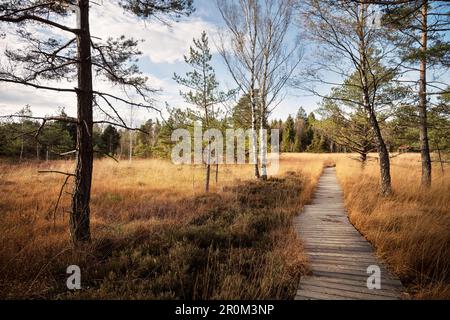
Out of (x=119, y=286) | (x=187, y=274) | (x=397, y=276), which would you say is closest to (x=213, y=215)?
(x=187, y=274)

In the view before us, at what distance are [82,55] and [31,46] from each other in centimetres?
81

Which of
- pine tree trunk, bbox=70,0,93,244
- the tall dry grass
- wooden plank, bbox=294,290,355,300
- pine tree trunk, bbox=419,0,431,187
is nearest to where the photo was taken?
wooden plank, bbox=294,290,355,300

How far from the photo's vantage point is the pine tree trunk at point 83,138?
13.3 ft

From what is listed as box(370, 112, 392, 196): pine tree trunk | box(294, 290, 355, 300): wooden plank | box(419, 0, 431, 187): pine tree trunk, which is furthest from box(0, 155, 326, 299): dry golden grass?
box(419, 0, 431, 187): pine tree trunk

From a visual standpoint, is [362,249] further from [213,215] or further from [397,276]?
[213,215]

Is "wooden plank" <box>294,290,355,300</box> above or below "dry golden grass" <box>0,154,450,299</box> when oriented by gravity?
below

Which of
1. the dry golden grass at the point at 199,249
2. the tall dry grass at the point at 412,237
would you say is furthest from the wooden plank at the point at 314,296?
the tall dry grass at the point at 412,237

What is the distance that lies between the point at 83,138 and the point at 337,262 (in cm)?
489

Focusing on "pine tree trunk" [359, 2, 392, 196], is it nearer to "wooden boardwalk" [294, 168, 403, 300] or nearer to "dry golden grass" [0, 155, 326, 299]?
"wooden boardwalk" [294, 168, 403, 300]

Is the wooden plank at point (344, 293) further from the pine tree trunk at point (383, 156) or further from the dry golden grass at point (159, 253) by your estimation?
the pine tree trunk at point (383, 156)

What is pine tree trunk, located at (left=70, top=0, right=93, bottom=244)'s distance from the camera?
4.06 m

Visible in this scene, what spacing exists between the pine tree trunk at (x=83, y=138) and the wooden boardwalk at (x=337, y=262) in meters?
3.80

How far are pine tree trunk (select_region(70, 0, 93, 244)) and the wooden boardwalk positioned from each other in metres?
3.80
